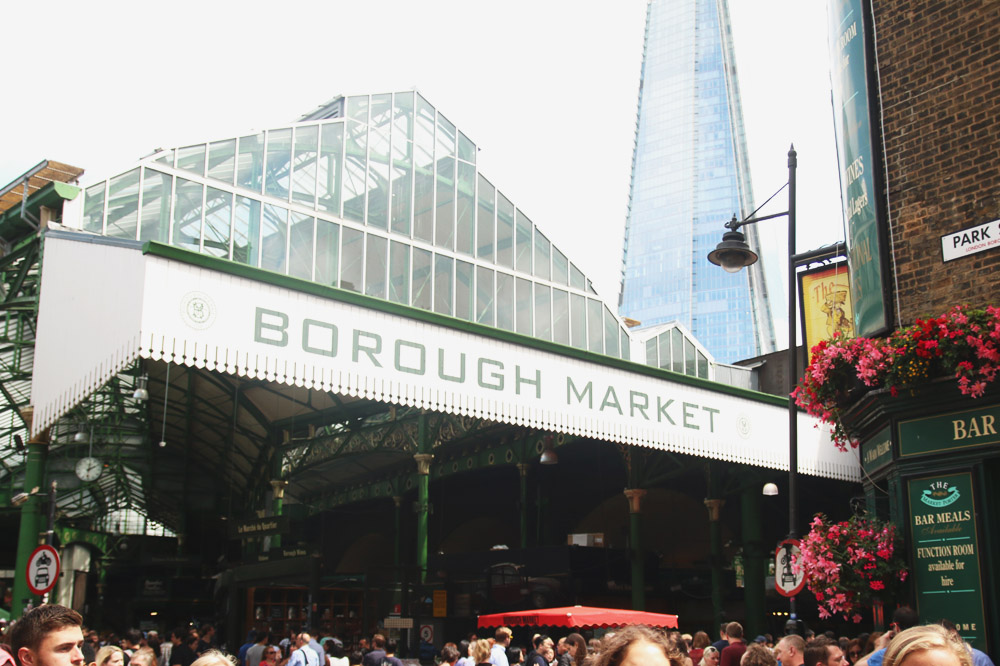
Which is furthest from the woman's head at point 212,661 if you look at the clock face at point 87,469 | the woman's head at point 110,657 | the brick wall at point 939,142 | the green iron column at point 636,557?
the clock face at point 87,469

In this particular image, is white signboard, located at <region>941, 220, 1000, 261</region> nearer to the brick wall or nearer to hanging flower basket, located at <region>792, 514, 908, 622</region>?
the brick wall

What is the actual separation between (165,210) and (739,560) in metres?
20.1

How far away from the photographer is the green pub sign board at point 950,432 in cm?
1111

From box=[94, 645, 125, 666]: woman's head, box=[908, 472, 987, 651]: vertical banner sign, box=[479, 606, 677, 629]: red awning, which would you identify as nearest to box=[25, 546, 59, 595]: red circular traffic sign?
box=[94, 645, 125, 666]: woman's head

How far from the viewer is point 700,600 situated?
29062 millimetres

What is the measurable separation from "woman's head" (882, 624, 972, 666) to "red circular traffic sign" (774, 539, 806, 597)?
10.6 meters

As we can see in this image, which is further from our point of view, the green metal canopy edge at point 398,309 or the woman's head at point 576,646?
the green metal canopy edge at point 398,309

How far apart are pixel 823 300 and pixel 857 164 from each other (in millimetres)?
9416

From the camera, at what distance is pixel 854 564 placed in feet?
39.1

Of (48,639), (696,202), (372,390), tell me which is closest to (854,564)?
(372,390)

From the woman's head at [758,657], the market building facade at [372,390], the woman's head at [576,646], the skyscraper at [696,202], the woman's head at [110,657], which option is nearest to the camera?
the woman's head at [758,657]

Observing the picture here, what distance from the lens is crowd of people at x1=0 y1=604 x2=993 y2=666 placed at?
8.83ft

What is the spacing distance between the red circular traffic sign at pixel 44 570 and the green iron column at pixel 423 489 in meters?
10.7

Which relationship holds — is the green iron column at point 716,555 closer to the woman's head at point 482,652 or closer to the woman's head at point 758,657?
the woman's head at point 482,652
